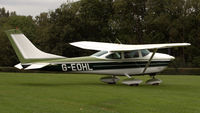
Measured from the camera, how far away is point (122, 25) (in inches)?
2245

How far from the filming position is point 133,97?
13.6m

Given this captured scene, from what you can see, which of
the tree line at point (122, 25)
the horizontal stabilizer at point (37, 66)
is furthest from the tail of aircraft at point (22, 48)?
the tree line at point (122, 25)

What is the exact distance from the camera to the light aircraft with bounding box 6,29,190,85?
17.8m

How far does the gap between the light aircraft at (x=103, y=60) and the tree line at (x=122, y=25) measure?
3134 cm

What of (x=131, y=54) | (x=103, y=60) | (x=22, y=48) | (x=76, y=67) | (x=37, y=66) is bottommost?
(x=76, y=67)

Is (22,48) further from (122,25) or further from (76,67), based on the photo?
(122,25)

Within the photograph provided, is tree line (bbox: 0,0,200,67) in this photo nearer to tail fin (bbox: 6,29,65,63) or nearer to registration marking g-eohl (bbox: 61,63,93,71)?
registration marking g-eohl (bbox: 61,63,93,71)

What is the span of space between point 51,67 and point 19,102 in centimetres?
675

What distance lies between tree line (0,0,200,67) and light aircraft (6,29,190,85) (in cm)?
3134

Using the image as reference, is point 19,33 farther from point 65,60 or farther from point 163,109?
point 163,109

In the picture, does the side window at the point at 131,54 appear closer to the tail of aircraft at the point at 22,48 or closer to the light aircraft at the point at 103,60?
the light aircraft at the point at 103,60

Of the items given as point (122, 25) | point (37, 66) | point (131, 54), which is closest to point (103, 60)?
point (131, 54)

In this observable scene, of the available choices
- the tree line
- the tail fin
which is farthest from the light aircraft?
the tree line

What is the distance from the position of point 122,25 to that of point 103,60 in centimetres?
3832
